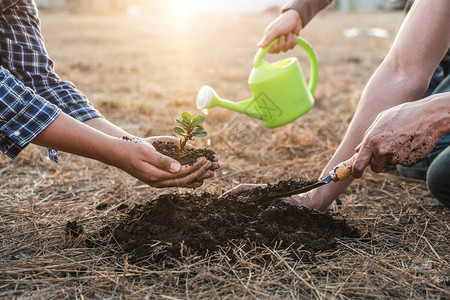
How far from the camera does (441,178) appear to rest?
1768 millimetres

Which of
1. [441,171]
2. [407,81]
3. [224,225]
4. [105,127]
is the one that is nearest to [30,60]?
[105,127]

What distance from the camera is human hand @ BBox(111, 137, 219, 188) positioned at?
1363 millimetres

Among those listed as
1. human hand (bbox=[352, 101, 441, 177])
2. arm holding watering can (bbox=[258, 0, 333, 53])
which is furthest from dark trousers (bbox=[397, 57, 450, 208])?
arm holding watering can (bbox=[258, 0, 333, 53])

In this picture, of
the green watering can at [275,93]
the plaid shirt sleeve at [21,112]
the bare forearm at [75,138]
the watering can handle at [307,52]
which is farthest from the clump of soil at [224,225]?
the watering can handle at [307,52]

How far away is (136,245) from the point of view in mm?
1433

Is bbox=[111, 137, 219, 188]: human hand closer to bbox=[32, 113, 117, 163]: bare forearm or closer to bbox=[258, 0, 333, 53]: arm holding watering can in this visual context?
bbox=[32, 113, 117, 163]: bare forearm

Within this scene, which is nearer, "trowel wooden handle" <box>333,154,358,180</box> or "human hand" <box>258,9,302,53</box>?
"trowel wooden handle" <box>333,154,358,180</box>

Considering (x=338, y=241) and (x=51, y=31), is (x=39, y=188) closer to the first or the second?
(x=338, y=241)

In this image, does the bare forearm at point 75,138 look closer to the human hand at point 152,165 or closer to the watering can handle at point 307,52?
the human hand at point 152,165

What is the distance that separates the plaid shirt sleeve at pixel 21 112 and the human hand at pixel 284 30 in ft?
3.86

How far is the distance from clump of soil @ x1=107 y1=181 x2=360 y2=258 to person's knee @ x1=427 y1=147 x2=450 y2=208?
489 millimetres

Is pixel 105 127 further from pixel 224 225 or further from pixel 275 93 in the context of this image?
pixel 275 93

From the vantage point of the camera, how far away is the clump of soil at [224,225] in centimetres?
142

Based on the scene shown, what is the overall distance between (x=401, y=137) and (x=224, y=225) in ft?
2.17
